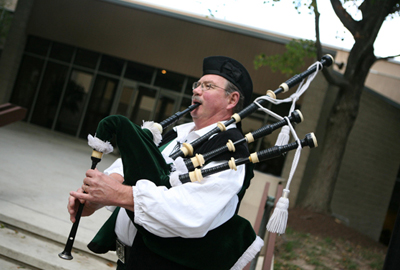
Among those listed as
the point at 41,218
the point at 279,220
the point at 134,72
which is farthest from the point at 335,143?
the point at 134,72

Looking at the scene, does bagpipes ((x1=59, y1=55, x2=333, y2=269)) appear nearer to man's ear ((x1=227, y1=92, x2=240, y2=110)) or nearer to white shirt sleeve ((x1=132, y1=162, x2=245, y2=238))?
white shirt sleeve ((x1=132, y1=162, x2=245, y2=238))

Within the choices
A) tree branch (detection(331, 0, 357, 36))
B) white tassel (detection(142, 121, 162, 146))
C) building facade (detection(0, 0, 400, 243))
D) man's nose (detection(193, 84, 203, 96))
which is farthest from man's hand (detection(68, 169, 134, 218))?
building facade (detection(0, 0, 400, 243))

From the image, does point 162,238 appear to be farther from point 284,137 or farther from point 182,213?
point 284,137

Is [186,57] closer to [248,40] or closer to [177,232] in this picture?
[248,40]

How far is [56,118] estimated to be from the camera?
1434 cm

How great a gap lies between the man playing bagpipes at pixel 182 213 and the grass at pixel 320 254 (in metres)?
3.99

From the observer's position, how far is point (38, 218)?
4.26 m

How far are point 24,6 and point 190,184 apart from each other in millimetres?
15398

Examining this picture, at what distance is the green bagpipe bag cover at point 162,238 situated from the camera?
4.83 ft

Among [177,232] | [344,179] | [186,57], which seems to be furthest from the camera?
[186,57]

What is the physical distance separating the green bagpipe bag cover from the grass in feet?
13.2

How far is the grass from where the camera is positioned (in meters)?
5.58

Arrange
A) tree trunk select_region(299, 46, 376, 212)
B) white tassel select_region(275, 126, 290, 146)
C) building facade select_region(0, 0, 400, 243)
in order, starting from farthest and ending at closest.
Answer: building facade select_region(0, 0, 400, 243)
tree trunk select_region(299, 46, 376, 212)
white tassel select_region(275, 126, 290, 146)

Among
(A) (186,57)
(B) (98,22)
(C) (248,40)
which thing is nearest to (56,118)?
(B) (98,22)
